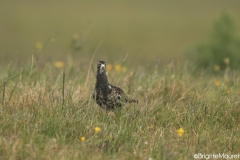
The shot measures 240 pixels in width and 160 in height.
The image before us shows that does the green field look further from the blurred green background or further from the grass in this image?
the blurred green background

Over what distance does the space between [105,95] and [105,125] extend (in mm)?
934

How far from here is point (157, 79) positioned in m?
7.81

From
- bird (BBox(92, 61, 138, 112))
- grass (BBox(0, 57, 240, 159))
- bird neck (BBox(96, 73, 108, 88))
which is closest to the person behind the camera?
grass (BBox(0, 57, 240, 159))

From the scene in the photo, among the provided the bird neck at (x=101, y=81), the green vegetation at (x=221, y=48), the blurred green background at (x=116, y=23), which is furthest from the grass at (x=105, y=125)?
the blurred green background at (x=116, y=23)

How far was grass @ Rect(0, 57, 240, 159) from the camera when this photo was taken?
5.28m

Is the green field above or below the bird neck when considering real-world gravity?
below

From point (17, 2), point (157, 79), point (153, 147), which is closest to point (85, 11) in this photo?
point (17, 2)

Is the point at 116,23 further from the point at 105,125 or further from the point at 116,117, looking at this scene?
the point at 105,125

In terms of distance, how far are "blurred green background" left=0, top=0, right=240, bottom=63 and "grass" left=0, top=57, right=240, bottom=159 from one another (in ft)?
70.8

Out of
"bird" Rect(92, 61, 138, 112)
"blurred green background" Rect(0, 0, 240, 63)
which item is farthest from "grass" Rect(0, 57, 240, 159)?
"blurred green background" Rect(0, 0, 240, 63)

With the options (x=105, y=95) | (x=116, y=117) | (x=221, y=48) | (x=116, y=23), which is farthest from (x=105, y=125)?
(x=116, y=23)

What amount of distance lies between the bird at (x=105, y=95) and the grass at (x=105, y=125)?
11cm

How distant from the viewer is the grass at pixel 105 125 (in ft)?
17.3

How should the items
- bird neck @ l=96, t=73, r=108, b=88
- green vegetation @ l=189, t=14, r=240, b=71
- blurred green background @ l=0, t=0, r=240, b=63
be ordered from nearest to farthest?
bird neck @ l=96, t=73, r=108, b=88, green vegetation @ l=189, t=14, r=240, b=71, blurred green background @ l=0, t=0, r=240, b=63
